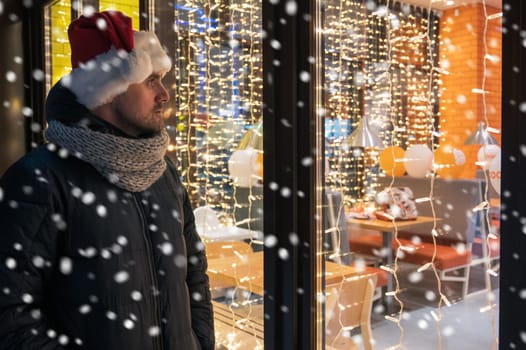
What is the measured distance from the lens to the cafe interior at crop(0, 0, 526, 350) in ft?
2.96

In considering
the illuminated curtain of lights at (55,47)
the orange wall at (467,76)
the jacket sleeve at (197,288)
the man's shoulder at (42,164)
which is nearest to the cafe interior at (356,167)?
the orange wall at (467,76)

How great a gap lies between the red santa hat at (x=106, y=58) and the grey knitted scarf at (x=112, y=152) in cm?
10

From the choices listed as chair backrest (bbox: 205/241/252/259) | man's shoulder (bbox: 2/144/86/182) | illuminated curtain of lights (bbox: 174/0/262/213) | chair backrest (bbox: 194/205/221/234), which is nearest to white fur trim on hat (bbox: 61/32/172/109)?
man's shoulder (bbox: 2/144/86/182)

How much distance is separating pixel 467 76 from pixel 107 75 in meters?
0.79

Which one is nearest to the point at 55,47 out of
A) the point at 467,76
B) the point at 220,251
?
the point at 220,251

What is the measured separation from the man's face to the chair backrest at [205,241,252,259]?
1.81 feet

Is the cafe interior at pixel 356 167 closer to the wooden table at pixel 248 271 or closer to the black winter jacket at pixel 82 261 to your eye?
the wooden table at pixel 248 271

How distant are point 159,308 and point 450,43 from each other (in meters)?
0.82

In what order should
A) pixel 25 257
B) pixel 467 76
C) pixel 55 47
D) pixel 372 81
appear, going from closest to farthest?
pixel 467 76 < pixel 25 257 < pixel 372 81 < pixel 55 47

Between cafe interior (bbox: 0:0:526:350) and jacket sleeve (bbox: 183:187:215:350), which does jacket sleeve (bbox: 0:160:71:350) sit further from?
cafe interior (bbox: 0:0:526:350)

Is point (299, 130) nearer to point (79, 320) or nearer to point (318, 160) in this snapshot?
point (318, 160)

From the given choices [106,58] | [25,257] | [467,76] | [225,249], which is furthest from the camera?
[225,249]

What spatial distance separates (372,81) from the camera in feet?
3.78

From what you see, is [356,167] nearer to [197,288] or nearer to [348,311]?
[348,311]
